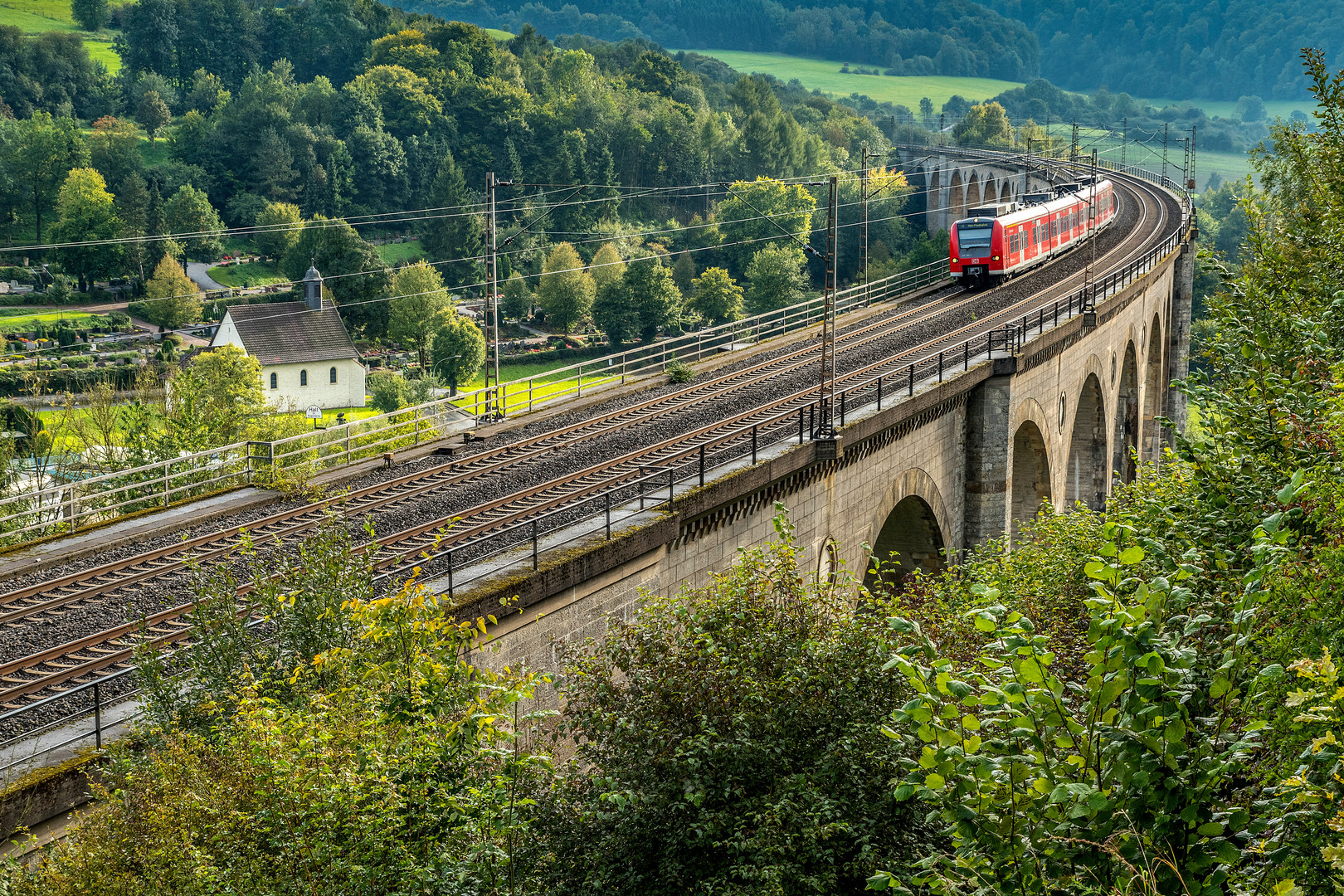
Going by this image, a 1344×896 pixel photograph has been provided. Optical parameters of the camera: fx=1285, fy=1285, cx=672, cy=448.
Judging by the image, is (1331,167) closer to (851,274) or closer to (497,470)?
(497,470)

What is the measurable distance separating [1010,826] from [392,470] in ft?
54.6

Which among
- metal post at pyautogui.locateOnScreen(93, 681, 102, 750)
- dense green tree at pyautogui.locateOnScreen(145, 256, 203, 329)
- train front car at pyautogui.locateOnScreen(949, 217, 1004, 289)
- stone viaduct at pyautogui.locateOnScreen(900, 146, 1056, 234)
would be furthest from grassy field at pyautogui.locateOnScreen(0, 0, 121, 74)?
metal post at pyautogui.locateOnScreen(93, 681, 102, 750)

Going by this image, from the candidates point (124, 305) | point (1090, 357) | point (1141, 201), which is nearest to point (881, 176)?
point (1141, 201)

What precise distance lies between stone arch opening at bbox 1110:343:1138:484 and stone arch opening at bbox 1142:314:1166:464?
276 cm

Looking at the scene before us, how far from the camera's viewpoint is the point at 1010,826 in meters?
6.29

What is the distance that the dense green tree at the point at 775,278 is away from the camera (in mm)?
99188

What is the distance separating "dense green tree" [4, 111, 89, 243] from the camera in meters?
111

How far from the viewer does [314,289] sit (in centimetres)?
8750

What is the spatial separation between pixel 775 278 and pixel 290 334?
3705cm

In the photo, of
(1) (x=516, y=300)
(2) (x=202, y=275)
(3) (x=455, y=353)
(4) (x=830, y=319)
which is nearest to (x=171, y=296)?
(2) (x=202, y=275)

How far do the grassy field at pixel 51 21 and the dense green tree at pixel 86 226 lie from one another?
173ft

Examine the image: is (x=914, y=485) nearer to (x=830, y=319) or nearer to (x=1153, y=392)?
(x=830, y=319)

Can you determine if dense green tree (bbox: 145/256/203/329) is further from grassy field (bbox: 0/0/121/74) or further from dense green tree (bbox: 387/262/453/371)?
grassy field (bbox: 0/0/121/74)

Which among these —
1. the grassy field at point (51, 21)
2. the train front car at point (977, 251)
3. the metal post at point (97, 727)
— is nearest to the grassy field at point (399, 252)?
the grassy field at point (51, 21)
